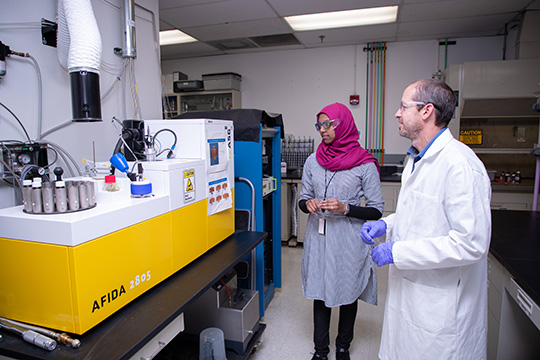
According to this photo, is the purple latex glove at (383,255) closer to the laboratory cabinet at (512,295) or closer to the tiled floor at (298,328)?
the laboratory cabinet at (512,295)

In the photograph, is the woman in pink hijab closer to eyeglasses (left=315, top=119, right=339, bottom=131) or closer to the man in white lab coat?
eyeglasses (left=315, top=119, right=339, bottom=131)

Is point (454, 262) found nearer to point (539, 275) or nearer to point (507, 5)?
point (539, 275)

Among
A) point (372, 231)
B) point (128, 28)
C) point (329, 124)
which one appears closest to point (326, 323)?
point (372, 231)

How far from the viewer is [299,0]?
2.93 m

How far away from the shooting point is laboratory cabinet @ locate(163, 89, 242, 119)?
470 centimetres

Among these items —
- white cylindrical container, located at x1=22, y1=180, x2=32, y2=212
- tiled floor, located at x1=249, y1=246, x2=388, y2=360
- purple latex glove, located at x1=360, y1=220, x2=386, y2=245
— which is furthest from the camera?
tiled floor, located at x1=249, y1=246, x2=388, y2=360

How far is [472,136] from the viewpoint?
155 inches

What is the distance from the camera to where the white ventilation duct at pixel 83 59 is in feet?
4.38

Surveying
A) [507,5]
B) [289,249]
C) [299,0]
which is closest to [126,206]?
[299,0]

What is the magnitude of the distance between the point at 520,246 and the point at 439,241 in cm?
86

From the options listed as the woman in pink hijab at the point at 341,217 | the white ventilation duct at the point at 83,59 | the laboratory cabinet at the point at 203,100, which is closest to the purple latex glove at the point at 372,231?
the woman in pink hijab at the point at 341,217

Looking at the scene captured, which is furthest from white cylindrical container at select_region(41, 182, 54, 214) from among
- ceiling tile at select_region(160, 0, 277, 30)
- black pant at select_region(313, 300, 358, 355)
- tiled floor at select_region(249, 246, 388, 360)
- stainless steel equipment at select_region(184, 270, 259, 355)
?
ceiling tile at select_region(160, 0, 277, 30)

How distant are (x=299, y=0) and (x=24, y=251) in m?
2.77

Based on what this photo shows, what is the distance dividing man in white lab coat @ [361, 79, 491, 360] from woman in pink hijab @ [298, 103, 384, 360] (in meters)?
0.49
